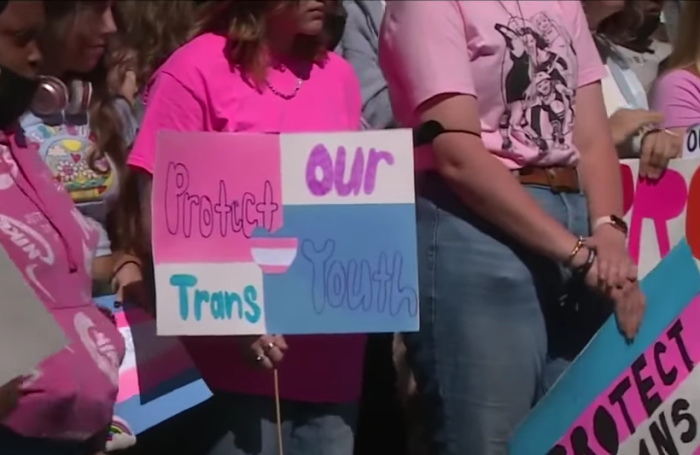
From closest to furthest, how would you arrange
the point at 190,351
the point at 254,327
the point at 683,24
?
the point at 254,327 < the point at 190,351 < the point at 683,24

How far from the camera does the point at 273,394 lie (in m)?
1.97

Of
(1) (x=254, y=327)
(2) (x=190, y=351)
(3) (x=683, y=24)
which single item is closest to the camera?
(1) (x=254, y=327)

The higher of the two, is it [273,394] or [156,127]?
[156,127]

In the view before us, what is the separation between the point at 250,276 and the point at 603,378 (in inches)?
22.3

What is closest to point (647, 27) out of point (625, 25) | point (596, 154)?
point (625, 25)

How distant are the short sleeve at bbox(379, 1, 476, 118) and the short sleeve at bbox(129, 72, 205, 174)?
0.32 m

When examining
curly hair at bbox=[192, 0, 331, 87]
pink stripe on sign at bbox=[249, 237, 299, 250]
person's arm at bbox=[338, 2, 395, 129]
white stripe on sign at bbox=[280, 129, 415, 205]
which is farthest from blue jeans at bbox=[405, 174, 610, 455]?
person's arm at bbox=[338, 2, 395, 129]

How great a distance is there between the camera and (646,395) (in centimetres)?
196

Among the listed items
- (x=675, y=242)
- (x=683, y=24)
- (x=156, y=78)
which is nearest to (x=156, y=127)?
(x=156, y=78)

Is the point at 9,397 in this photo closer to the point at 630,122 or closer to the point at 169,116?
the point at 169,116

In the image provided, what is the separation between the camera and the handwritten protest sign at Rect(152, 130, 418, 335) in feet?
6.19

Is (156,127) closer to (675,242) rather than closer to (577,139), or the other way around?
(577,139)

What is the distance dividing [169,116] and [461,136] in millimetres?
450

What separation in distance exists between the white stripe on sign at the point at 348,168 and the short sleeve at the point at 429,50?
97mm
